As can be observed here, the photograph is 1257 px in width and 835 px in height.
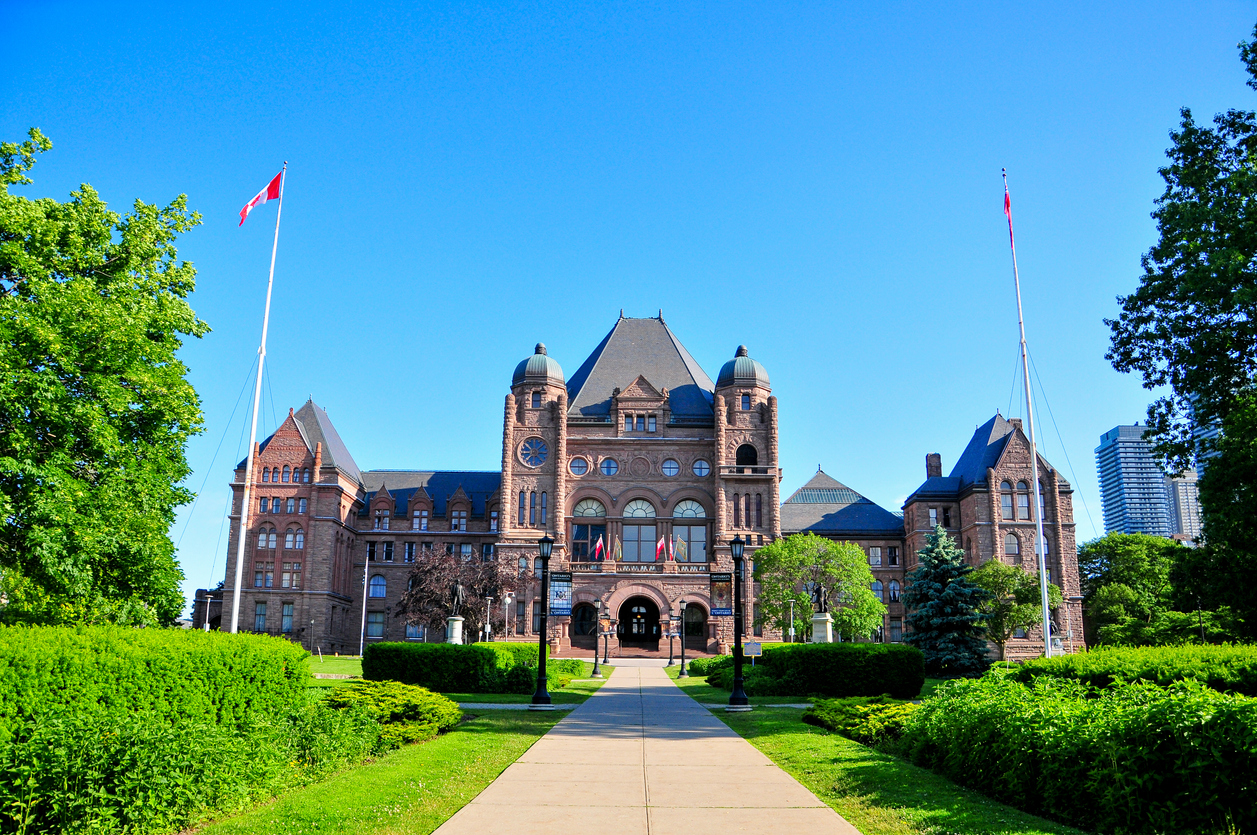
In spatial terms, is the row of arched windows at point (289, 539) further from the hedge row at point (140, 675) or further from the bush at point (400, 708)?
the hedge row at point (140, 675)

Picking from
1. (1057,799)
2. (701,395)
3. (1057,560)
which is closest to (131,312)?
(1057,799)

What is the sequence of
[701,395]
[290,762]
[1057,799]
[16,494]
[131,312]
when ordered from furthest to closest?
[701,395], [131,312], [16,494], [290,762], [1057,799]

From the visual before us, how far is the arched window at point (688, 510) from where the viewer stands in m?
70.2

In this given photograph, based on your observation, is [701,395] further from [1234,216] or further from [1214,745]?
[1214,745]

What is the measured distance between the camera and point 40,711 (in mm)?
9352

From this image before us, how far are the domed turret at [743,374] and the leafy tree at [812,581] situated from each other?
782 inches

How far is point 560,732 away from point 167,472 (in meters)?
12.4

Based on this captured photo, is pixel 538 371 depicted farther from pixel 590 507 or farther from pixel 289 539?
pixel 289 539

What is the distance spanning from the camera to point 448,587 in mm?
57219

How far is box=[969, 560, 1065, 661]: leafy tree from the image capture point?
5594cm

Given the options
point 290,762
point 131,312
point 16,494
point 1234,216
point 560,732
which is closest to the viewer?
point 290,762

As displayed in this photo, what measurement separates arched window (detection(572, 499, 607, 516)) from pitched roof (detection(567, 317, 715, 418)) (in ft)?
24.0

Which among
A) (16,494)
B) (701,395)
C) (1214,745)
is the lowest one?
(1214,745)

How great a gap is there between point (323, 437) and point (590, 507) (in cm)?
2389
